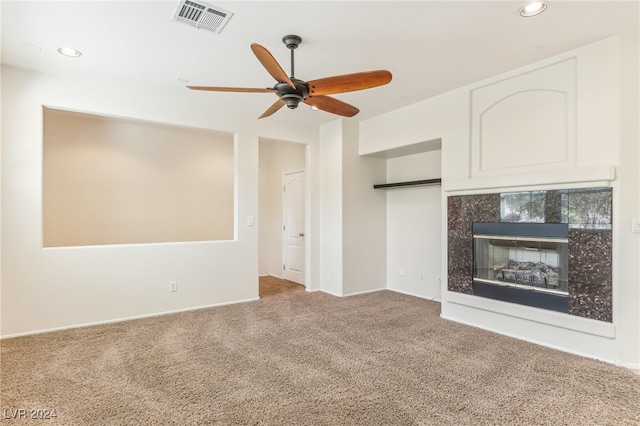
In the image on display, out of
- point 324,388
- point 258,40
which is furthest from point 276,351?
point 258,40

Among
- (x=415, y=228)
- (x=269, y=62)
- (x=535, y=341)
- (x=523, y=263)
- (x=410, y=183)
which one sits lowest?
(x=535, y=341)

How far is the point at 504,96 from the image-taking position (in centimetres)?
354

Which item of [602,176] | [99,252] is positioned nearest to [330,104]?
[602,176]

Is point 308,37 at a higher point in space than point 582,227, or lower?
higher

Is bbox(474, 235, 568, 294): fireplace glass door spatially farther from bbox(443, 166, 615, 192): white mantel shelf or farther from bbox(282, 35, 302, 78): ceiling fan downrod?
bbox(282, 35, 302, 78): ceiling fan downrod

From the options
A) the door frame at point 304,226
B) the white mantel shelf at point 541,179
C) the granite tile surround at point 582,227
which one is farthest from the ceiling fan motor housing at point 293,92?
the door frame at point 304,226

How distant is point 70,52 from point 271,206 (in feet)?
14.0

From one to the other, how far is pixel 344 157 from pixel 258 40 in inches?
104

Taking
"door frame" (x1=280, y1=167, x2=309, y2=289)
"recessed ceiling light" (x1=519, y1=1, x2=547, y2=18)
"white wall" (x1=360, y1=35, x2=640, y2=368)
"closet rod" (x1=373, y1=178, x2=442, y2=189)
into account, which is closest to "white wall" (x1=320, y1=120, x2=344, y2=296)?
"door frame" (x1=280, y1=167, x2=309, y2=289)

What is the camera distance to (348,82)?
2410mm

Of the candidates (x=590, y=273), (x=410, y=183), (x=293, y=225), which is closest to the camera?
(x=590, y=273)

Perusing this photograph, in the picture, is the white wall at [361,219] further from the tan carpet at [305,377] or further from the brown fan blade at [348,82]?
the brown fan blade at [348,82]

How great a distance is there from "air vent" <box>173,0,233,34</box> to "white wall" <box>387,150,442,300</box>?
3.49 m

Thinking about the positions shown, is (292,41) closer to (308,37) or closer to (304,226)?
(308,37)
